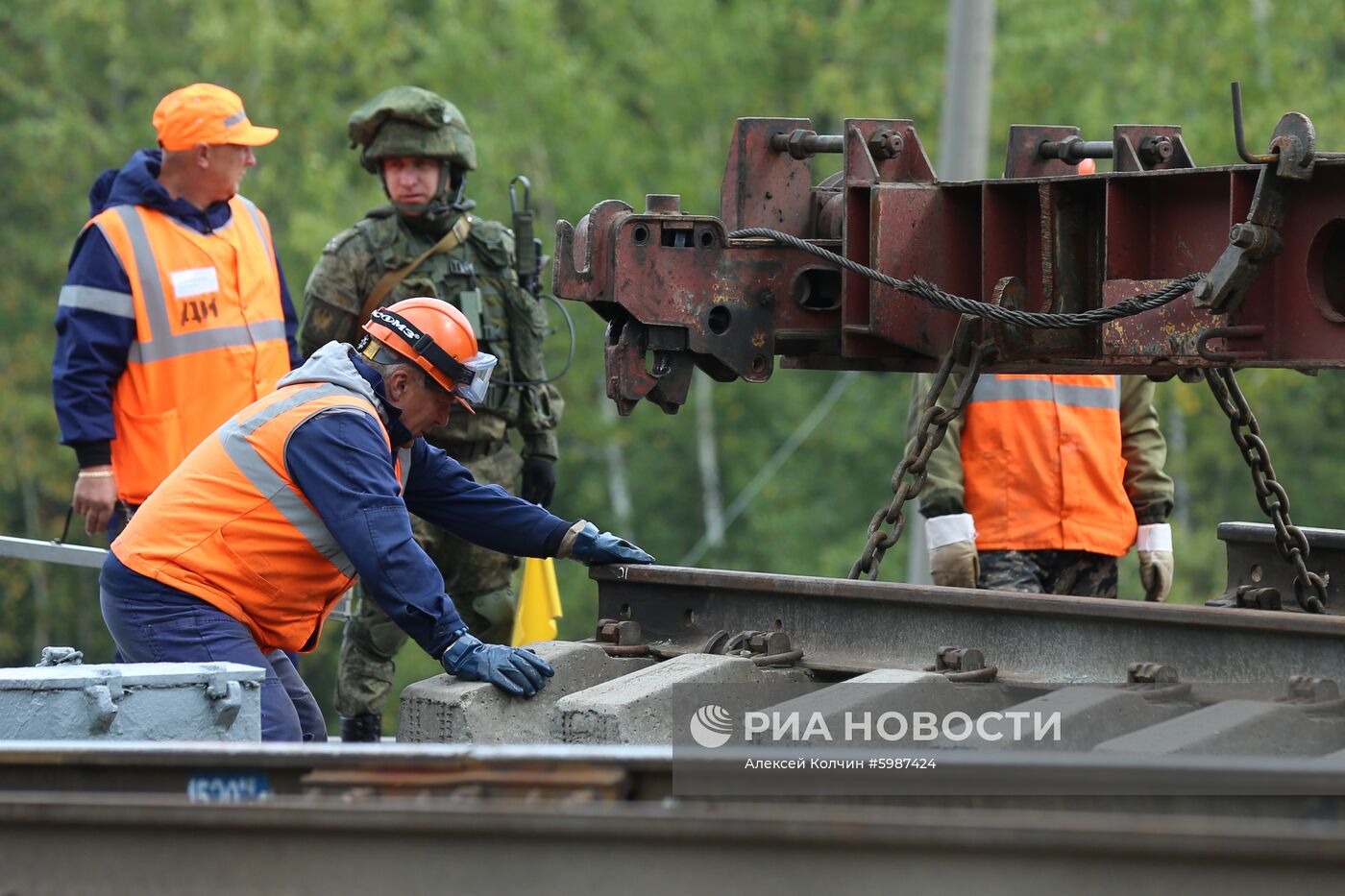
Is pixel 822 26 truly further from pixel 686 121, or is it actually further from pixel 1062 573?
pixel 1062 573

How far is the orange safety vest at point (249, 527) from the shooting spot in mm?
5156

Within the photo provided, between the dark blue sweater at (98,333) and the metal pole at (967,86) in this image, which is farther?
the metal pole at (967,86)

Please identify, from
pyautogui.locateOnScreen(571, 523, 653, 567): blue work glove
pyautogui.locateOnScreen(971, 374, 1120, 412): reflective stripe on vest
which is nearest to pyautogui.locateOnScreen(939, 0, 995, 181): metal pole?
pyautogui.locateOnScreen(971, 374, 1120, 412): reflective stripe on vest

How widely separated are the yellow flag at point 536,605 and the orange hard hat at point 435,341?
7.16ft

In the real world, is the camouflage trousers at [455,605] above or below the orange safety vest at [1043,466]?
below

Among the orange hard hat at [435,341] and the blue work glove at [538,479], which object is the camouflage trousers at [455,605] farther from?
the orange hard hat at [435,341]

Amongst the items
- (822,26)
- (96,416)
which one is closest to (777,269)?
(96,416)

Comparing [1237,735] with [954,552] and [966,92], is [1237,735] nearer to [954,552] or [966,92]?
[954,552]

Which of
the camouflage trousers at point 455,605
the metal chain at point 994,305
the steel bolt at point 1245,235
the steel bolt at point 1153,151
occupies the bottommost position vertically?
the camouflage trousers at point 455,605

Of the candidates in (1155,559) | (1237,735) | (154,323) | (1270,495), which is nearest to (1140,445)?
(1155,559)

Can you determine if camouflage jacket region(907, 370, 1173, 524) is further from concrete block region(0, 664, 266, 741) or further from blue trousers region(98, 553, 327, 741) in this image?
concrete block region(0, 664, 266, 741)

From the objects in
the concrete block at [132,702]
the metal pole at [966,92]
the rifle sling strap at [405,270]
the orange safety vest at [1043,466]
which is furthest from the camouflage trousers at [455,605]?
the metal pole at [966,92]

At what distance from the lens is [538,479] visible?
25.9 ft

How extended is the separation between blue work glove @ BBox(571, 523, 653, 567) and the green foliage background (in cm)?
1608
